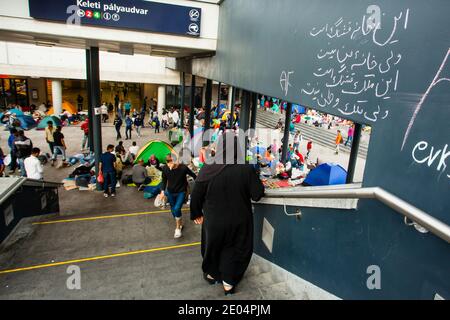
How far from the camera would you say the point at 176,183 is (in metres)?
6.06

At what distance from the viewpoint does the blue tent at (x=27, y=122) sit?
19805 millimetres

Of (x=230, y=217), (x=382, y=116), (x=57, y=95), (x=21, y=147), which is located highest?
(x=382, y=116)

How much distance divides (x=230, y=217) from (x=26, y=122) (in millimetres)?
21043

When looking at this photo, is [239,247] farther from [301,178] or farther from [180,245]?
[301,178]

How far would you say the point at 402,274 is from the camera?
7.11ft

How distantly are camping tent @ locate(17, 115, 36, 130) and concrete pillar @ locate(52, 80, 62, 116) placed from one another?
227 centimetres

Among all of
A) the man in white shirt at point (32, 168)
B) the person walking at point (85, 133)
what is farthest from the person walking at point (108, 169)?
the person walking at point (85, 133)

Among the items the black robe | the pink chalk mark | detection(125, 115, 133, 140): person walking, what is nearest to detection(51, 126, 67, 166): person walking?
detection(125, 115, 133, 140): person walking

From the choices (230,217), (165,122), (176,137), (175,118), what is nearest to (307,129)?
(175,118)

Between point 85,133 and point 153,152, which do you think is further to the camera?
point 85,133

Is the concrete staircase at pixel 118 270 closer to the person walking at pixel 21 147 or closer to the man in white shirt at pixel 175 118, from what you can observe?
the person walking at pixel 21 147

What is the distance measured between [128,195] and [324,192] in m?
8.61

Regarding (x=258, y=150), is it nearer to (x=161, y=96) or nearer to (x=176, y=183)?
(x=176, y=183)

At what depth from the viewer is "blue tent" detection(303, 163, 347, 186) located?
11631 millimetres
